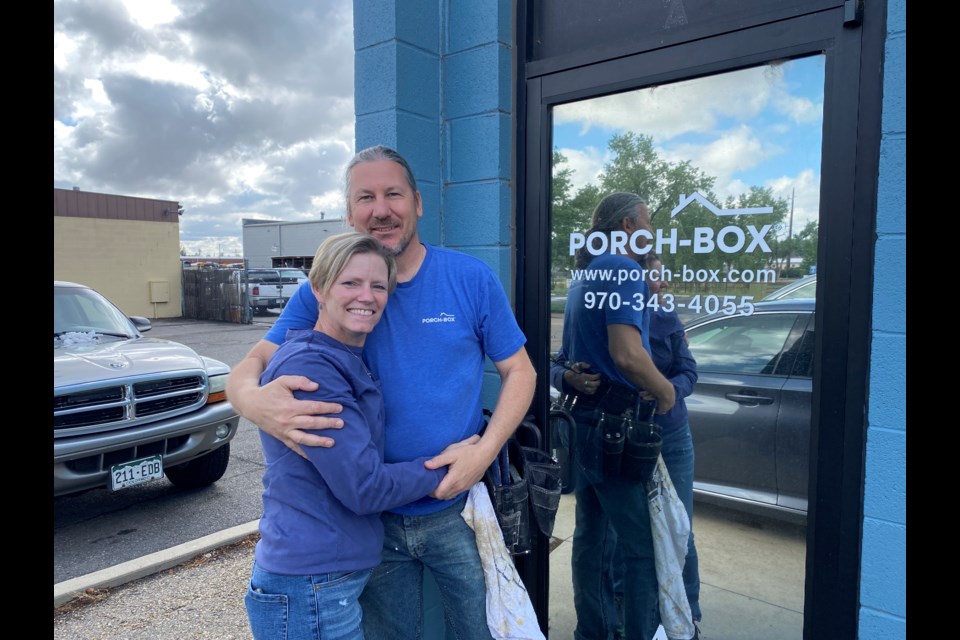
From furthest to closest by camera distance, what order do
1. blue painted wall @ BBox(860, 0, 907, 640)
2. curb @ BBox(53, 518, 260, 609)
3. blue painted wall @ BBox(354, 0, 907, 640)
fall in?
curb @ BBox(53, 518, 260, 609), blue painted wall @ BBox(354, 0, 907, 640), blue painted wall @ BBox(860, 0, 907, 640)

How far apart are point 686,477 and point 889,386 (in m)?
0.80

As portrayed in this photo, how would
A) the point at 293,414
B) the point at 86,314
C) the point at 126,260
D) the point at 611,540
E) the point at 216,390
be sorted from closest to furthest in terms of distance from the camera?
1. the point at 293,414
2. the point at 611,540
3. the point at 216,390
4. the point at 86,314
5. the point at 126,260

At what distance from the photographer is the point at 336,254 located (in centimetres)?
176

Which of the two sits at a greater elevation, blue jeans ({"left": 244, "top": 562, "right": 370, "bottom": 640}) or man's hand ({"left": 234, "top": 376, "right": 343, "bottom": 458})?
man's hand ({"left": 234, "top": 376, "right": 343, "bottom": 458})

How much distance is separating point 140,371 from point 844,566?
477cm

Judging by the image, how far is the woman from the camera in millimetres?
1631

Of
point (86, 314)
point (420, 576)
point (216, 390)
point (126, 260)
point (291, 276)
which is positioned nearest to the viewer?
point (420, 576)

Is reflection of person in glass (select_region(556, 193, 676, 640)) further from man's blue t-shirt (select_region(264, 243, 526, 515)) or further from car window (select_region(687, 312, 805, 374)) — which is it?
man's blue t-shirt (select_region(264, 243, 526, 515))

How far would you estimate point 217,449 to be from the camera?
17.9 ft

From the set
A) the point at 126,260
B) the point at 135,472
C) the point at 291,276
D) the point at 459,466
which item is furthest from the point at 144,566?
the point at 126,260

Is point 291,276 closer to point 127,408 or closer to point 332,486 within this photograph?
point 127,408

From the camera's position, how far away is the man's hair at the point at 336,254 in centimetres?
175

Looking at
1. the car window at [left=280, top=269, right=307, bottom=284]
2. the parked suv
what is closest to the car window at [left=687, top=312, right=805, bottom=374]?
the parked suv
